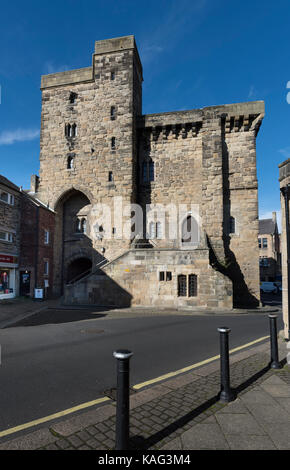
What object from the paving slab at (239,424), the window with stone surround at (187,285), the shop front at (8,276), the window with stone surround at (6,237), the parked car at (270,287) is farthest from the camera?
the parked car at (270,287)

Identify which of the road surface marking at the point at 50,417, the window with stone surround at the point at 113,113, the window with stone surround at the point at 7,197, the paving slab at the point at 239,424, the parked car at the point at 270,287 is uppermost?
the window with stone surround at the point at 113,113

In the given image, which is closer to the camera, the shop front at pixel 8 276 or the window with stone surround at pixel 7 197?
the shop front at pixel 8 276

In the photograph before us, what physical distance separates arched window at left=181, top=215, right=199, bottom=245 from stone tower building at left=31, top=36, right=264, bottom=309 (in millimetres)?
96

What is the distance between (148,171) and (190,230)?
20.8 feet

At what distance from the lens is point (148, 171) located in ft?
80.2

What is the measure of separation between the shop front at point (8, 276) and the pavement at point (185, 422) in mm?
17644

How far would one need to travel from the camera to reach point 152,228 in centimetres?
2377

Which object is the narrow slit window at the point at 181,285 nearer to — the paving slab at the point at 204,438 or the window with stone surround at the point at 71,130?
the paving slab at the point at 204,438

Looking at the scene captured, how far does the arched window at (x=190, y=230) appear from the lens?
75.9 ft

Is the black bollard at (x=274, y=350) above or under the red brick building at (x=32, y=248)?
under

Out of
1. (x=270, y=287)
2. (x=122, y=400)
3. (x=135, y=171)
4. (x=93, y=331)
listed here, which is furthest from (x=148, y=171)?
(x=270, y=287)

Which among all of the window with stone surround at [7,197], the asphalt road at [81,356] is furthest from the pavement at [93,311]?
the window with stone surround at [7,197]

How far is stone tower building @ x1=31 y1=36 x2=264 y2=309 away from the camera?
21953 mm
